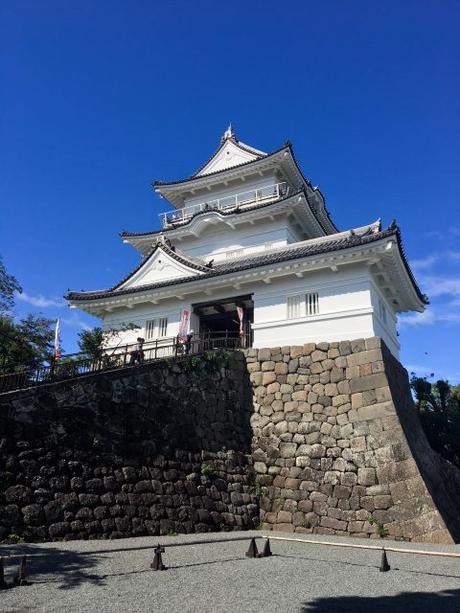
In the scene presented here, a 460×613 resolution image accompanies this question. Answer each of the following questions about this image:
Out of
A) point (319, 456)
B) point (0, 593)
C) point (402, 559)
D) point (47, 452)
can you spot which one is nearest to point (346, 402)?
point (319, 456)

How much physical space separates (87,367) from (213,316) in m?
7.12

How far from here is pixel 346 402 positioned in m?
12.9

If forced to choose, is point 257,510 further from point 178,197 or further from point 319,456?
point 178,197

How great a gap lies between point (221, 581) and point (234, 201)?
18236 mm

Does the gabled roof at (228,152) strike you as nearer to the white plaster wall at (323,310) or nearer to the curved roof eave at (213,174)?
the curved roof eave at (213,174)

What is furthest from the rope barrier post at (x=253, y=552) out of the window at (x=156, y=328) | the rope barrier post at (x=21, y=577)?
the window at (x=156, y=328)

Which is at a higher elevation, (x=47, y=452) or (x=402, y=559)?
(x=47, y=452)

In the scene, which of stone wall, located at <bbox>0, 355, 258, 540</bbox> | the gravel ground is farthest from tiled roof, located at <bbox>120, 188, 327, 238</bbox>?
the gravel ground

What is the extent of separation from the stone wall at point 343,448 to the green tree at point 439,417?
23.2 feet

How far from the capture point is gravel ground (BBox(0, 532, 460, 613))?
5.33 meters

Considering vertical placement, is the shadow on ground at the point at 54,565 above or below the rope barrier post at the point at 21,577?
below

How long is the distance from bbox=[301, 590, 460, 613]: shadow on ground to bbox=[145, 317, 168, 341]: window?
40.1ft

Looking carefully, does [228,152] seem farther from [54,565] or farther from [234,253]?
[54,565]

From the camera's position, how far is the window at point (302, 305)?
1455 cm
